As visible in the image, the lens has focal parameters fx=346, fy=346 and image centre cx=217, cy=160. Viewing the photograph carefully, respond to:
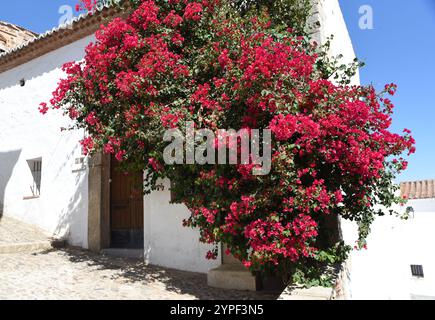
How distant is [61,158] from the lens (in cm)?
868

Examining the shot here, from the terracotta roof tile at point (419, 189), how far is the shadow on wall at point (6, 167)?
1847 cm

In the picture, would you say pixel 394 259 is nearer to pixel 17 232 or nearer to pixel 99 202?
pixel 99 202

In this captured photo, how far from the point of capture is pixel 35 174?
377 inches

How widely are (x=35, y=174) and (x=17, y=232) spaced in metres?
1.81

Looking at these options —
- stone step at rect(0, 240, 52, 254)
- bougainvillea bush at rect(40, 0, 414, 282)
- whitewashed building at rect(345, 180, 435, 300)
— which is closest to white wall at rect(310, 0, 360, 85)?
bougainvillea bush at rect(40, 0, 414, 282)

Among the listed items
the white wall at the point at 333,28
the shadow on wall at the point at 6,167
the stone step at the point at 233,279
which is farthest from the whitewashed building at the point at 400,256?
the shadow on wall at the point at 6,167

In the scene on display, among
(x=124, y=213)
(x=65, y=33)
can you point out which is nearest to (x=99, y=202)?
(x=124, y=213)

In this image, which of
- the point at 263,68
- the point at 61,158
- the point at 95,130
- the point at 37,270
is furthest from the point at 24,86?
the point at 263,68

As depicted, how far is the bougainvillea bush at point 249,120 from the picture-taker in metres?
4.02

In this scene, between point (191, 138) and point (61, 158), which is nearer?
point (191, 138)

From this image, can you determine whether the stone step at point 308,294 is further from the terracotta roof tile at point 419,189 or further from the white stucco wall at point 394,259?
the terracotta roof tile at point 419,189
